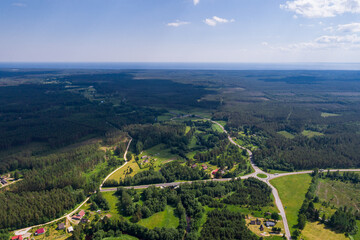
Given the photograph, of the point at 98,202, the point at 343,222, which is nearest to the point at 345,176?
the point at 343,222

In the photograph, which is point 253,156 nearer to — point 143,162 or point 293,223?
point 293,223

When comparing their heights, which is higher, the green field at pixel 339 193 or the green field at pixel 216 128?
the green field at pixel 216 128

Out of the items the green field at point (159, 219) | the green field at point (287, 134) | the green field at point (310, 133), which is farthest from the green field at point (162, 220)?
the green field at point (310, 133)

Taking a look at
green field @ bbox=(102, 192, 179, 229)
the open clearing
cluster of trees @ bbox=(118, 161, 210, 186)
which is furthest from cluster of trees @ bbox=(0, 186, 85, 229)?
the open clearing

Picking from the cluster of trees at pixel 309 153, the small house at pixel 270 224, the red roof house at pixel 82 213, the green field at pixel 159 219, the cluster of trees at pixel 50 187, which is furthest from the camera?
the cluster of trees at pixel 309 153

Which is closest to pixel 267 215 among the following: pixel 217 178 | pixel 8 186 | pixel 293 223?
pixel 293 223

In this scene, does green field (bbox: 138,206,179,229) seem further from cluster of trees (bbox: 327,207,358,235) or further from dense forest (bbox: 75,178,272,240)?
cluster of trees (bbox: 327,207,358,235)

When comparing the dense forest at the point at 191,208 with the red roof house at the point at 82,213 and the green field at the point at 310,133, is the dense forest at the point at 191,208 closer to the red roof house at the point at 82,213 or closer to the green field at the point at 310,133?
the red roof house at the point at 82,213
